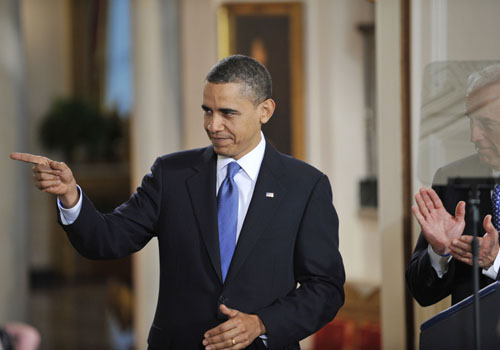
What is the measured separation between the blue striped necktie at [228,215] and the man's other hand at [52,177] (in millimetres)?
453

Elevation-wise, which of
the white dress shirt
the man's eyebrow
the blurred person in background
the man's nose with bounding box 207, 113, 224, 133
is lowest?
the blurred person in background

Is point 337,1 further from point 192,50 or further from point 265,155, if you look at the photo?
point 265,155

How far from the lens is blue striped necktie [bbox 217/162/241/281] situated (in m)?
2.16

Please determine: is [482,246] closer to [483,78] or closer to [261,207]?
[483,78]

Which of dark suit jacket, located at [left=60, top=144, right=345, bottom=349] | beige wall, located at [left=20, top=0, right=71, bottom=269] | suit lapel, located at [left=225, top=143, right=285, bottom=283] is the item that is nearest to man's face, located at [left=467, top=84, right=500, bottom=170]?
dark suit jacket, located at [left=60, top=144, right=345, bottom=349]

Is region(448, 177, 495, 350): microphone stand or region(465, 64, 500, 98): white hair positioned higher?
region(465, 64, 500, 98): white hair

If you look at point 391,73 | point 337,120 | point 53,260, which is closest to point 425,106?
point 391,73

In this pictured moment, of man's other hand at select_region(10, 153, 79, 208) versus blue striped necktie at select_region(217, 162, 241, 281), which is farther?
blue striped necktie at select_region(217, 162, 241, 281)

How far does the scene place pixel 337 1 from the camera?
592 cm

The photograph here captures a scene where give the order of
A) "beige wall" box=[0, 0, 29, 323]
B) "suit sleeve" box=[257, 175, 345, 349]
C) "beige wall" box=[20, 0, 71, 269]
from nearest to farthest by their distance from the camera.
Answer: "suit sleeve" box=[257, 175, 345, 349], "beige wall" box=[0, 0, 29, 323], "beige wall" box=[20, 0, 71, 269]

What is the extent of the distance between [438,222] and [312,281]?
42cm

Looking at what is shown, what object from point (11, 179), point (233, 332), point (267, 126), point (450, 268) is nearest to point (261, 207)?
point (233, 332)

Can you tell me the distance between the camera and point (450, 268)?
2.24 metres

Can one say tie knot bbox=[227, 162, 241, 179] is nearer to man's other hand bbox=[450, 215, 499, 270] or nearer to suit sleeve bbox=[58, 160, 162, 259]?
suit sleeve bbox=[58, 160, 162, 259]
